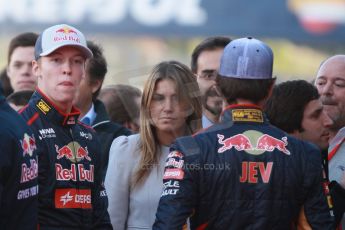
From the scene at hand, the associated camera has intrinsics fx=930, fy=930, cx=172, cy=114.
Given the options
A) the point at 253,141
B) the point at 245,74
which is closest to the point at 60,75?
the point at 245,74

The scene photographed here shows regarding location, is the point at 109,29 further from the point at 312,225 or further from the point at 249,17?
the point at 312,225

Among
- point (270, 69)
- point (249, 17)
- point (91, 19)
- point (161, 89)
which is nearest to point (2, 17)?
point (91, 19)

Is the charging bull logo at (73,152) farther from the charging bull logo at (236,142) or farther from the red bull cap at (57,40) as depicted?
the charging bull logo at (236,142)

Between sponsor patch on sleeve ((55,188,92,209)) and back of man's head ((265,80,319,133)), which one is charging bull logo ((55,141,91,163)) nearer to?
sponsor patch on sleeve ((55,188,92,209))

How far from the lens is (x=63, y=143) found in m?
4.82

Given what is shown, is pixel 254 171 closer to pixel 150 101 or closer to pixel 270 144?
pixel 270 144

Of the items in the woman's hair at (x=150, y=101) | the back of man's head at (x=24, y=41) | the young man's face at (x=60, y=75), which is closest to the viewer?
the young man's face at (x=60, y=75)

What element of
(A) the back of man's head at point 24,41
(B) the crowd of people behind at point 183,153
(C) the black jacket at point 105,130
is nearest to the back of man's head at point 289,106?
(B) the crowd of people behind at point 183,153

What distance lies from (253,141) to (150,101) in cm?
127

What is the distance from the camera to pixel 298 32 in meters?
16.2

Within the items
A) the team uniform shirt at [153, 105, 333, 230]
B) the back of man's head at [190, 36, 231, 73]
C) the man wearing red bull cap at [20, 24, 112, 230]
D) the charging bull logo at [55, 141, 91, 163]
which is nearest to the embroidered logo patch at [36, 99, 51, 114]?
the man wearing red bull cap at [20, 24, 112, 230]

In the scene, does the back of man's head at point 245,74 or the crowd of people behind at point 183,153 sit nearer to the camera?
the crowd of people behind at point 183,153

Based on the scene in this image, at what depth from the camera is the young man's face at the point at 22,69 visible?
785cm

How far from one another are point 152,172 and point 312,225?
1257 millimetres
